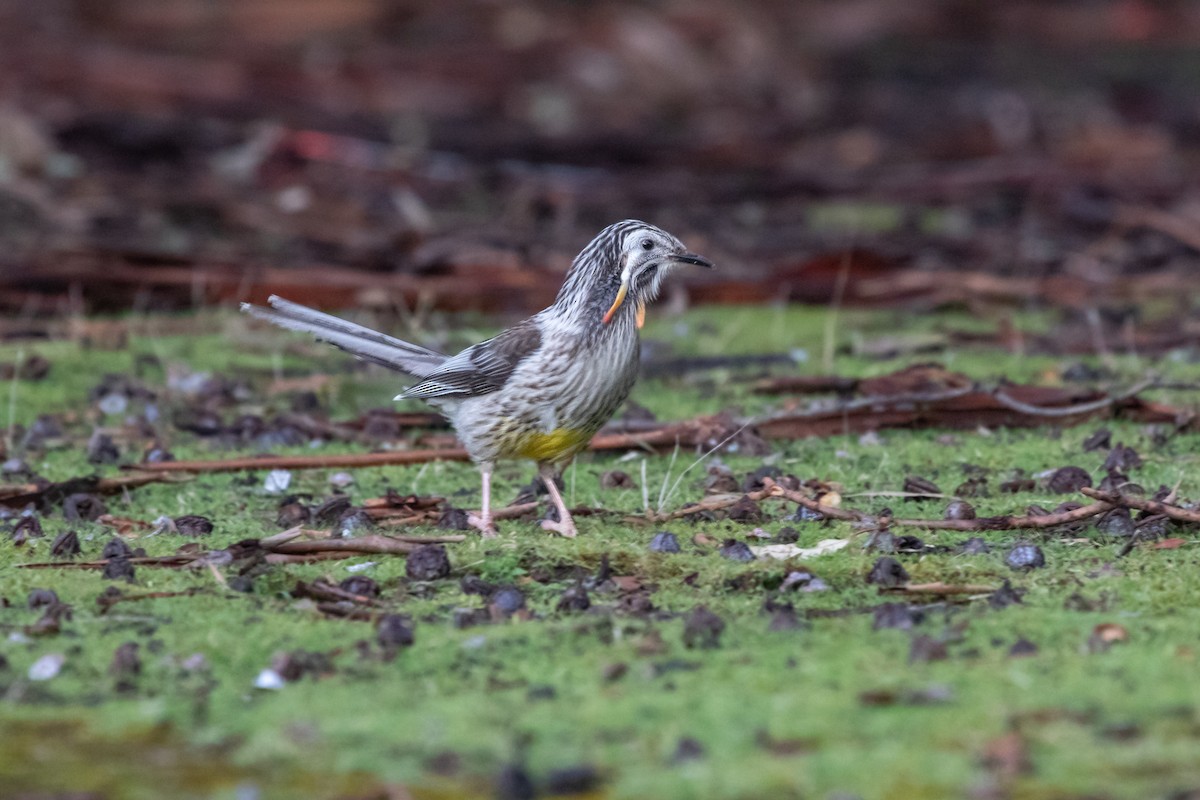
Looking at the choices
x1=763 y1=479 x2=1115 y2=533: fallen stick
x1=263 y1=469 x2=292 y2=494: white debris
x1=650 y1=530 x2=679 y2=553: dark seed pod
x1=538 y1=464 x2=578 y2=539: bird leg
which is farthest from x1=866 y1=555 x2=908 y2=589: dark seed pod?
x1=263 y1=469 x2=292 y2=494: white debris

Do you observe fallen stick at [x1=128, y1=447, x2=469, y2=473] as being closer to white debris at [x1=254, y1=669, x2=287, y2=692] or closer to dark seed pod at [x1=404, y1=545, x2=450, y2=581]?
dark seed pod at [x1=404, y1=545, x2=450, y2=581]

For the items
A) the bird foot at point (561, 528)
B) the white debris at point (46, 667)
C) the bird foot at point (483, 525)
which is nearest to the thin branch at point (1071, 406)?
the bird foot at point (561, 528)

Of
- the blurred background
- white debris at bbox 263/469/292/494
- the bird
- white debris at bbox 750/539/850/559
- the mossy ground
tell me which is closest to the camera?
the mossy ground

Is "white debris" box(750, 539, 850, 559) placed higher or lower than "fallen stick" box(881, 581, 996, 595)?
lower

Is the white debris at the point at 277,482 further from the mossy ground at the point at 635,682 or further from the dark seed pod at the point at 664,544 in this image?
the dark seed pod at the point at 664,544

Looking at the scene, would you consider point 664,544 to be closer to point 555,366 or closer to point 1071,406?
point 555,366

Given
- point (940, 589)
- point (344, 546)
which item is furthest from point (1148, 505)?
point (344, 546)

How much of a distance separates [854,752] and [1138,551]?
5.52 ft

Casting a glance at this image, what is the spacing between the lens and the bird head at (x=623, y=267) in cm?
552

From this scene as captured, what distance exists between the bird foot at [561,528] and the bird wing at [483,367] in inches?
21.4

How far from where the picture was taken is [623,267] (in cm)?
562

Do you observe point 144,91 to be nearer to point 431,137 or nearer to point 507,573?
point 431,137

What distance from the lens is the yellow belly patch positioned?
210 inches

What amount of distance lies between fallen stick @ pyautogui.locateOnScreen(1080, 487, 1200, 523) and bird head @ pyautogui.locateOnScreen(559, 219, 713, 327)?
5.15ft
